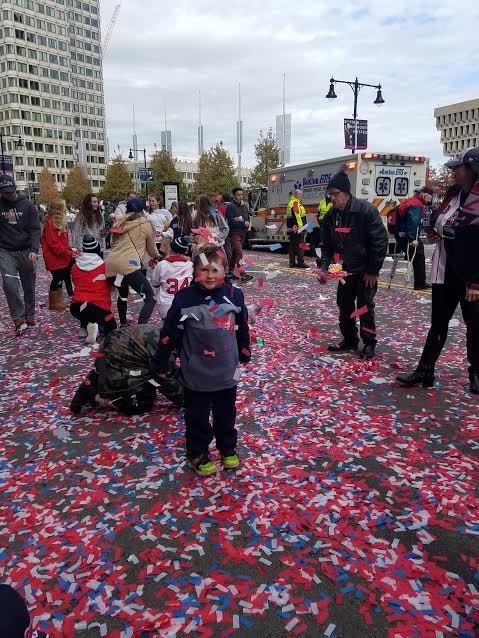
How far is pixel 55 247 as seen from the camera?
333 inches

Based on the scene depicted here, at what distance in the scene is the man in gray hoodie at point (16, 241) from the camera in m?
7.22

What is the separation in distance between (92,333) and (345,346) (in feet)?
11.4

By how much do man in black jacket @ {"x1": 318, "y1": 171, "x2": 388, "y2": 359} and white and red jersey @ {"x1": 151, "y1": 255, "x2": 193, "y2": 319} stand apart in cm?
180

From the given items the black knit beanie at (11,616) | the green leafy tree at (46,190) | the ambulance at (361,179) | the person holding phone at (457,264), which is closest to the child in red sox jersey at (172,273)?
the person holding phone at (457,264)

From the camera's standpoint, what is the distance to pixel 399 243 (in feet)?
36.3

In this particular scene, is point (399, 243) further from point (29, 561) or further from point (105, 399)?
point (29, 561)

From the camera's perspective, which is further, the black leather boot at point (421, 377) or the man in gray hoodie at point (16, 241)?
the man in gray hoodie at point (16, 241)

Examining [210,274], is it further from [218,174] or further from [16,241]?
[218,174]

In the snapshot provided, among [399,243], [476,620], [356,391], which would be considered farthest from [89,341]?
[399,243]

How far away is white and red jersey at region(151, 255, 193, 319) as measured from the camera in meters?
5.59

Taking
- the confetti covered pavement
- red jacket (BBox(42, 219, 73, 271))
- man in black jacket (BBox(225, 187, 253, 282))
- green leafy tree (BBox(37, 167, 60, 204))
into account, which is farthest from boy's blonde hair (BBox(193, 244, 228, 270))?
green leafy tree (BBox(37, 167, 60, 204))

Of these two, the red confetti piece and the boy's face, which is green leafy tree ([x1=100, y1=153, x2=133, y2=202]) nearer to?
the red confetti piece

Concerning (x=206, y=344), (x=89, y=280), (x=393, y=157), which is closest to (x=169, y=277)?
(x=89, y=280)

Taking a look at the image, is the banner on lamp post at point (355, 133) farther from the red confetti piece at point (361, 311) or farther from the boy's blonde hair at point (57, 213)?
the red confetti piece at point (361, 311)
